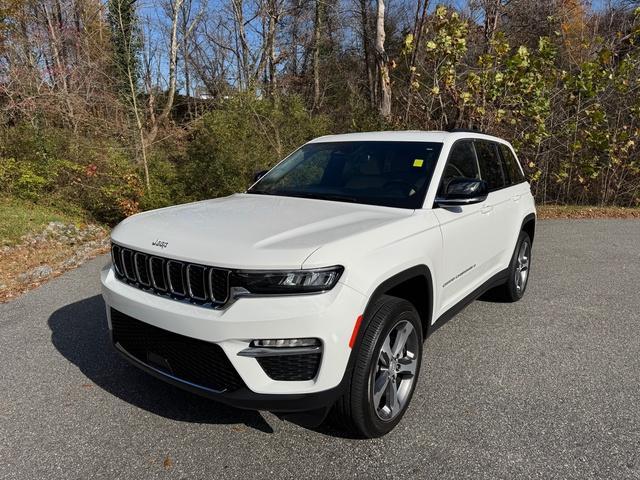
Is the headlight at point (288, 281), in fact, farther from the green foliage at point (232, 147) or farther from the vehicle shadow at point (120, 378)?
the green foliage at point (232, 147)

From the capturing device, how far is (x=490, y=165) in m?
4.31

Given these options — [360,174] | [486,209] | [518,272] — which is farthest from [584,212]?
[360,174]

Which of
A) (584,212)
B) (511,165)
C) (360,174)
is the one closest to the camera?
(360,174)

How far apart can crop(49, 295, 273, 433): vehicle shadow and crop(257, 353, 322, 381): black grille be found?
0.70 m

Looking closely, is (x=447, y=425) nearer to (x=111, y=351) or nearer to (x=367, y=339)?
(x=367, y=339)

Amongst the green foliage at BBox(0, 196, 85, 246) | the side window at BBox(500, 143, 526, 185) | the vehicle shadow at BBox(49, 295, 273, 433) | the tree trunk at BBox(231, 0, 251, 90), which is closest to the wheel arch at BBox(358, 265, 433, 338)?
the vehicle shadow at BBox(49, 295, 273, 433)

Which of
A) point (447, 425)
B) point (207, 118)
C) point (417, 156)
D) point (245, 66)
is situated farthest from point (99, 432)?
point (245, 66)

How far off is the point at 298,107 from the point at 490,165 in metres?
7.82

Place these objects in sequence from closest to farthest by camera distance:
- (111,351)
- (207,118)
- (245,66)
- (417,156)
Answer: (417,156)
(111,351)
(207,118)
(245,66)

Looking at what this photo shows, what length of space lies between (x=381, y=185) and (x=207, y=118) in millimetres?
7078

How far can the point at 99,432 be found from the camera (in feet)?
8.93

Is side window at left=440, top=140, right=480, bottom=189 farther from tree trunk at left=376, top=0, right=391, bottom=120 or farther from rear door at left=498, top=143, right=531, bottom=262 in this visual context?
tree trunk at left=376, top=0, right=391, bottom=120

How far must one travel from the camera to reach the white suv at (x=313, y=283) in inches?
86.0

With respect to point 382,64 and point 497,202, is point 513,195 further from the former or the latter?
point 382,64
